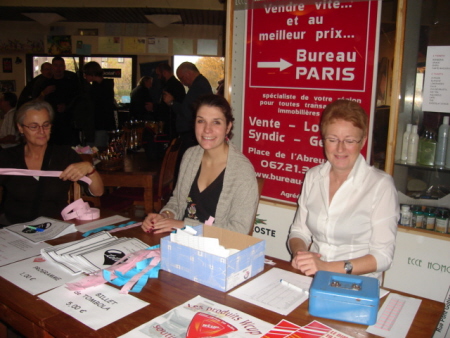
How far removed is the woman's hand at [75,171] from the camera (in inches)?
84.0

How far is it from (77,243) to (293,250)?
36.1 inches

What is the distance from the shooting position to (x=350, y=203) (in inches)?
68.2

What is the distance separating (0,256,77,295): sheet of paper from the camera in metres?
1.35

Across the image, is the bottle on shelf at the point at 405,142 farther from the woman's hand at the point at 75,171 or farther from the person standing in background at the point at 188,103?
the person standing in background at the point at 188,103

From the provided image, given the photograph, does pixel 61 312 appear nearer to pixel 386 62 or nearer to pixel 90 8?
pixel 386 62

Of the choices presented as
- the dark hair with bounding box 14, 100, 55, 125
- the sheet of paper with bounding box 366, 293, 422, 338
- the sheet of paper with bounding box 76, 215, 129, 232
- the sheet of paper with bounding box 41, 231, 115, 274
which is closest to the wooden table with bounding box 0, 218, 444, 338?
the sheet of paper with bounding box 366, 293, 422, 338

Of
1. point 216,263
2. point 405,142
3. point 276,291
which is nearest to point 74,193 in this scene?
point 216,263

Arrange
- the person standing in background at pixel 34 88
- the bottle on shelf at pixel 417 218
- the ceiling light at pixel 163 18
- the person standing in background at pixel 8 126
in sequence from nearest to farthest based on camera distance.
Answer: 1. the bottle on shelf at pixel 417 218
2. the person standing in background at pixel 8 126
3. the person standing in background at pixel 34 88
4. the ceiling light at pixel 163 18

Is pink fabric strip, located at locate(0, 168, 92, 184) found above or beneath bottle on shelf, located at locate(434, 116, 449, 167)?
beneath

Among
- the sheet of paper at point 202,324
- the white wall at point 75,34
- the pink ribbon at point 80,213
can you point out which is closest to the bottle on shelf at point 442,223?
the sheet of paper at point 202,324

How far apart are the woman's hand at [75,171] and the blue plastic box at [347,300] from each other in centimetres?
146

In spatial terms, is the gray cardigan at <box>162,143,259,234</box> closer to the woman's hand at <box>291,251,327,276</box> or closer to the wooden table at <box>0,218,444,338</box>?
the woman's hand at <box>291,251,327,276</box>

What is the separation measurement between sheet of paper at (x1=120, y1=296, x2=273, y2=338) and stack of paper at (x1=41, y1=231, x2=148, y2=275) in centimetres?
43

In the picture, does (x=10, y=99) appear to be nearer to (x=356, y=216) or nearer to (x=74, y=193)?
(x=74, y=193)
